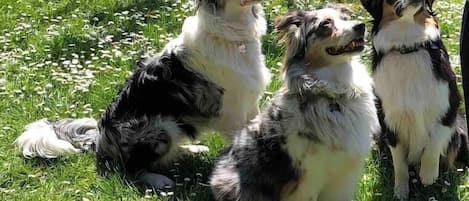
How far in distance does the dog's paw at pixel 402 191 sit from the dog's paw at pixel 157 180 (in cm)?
151

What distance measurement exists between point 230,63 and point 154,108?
0.62m

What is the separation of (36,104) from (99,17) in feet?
7.03

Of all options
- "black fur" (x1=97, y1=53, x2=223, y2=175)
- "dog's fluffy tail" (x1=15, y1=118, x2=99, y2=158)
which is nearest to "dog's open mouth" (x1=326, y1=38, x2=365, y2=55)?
"black fur" (x1=97, y1=53, x2=223, y2=175)

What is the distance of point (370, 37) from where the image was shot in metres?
5.12

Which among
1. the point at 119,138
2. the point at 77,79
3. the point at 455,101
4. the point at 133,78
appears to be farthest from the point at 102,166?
the point at 455,101

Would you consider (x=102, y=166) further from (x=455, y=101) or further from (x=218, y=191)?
(x=455, y=101)

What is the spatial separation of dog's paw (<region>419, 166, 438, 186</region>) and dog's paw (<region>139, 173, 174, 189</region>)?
168 centimetres

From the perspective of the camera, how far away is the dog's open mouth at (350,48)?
421 cm

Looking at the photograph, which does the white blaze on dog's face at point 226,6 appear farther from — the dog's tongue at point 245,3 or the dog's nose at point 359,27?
the dog's nose at point 359,27

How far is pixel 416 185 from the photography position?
5148 mm

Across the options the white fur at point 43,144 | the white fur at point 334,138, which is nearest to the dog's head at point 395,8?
the white fur at point 334,138

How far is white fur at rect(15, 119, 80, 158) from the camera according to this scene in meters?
5.54

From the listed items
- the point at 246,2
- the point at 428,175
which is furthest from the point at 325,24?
the point at 428,175

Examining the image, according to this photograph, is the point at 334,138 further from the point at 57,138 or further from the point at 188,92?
the point at 57,138
